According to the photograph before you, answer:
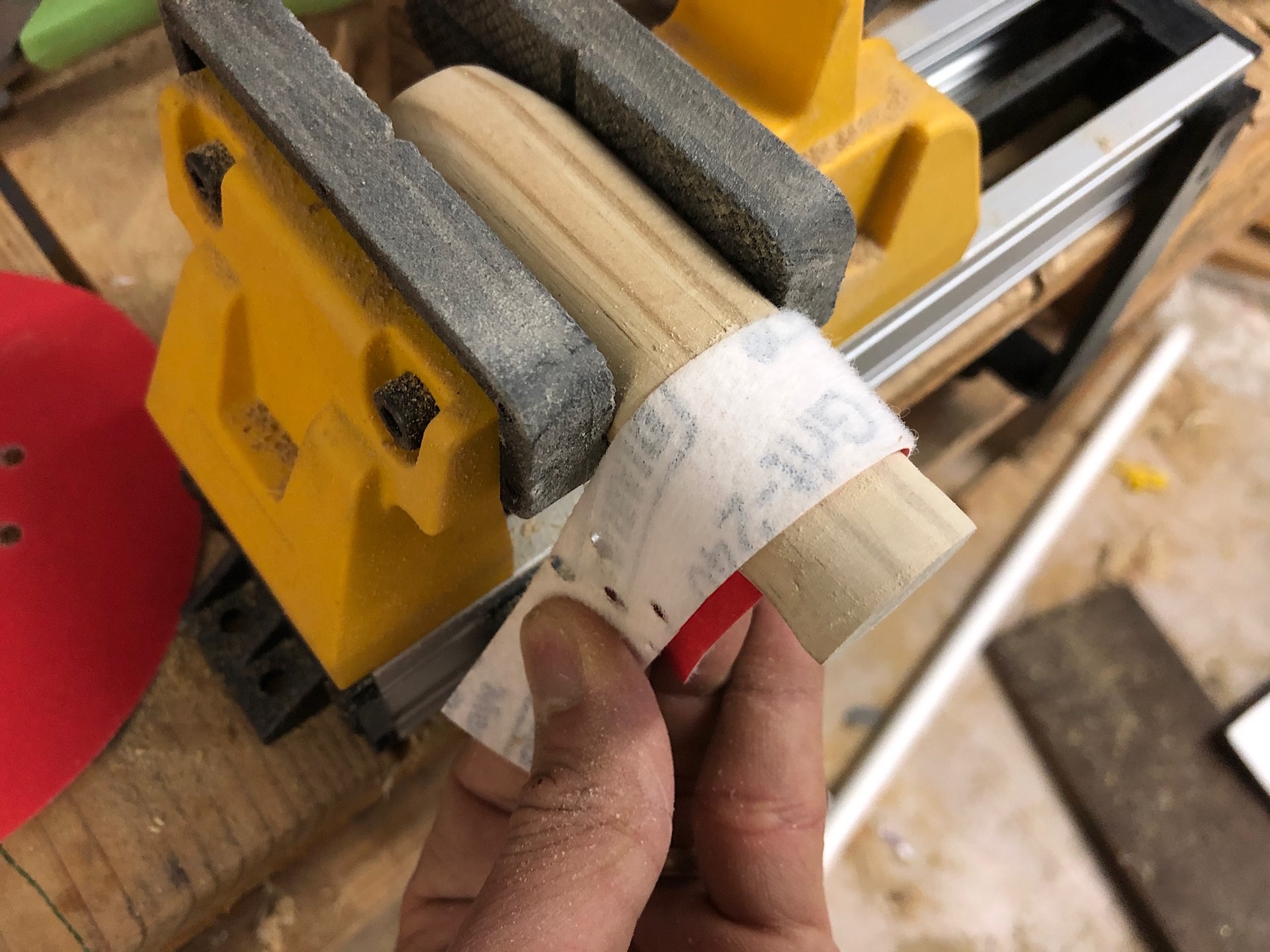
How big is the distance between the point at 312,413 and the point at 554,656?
0.66ft

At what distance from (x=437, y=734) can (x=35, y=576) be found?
335 millimetres

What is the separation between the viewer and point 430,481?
405 mm

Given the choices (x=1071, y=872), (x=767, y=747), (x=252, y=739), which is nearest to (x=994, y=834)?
(x=1071, y=872)

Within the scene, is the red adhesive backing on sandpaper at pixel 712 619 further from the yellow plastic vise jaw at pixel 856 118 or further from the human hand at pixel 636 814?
the yellow plastic vise jaw at pixel 856 118

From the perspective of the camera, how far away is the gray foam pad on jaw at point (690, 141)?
0.43 meters

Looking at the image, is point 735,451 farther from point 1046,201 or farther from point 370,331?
point 1046,201

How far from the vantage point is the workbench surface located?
1.99 feet

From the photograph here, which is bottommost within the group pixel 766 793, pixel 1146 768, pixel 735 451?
pixel 1146 768

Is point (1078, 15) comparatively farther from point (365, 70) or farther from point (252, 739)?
point (252, 739)

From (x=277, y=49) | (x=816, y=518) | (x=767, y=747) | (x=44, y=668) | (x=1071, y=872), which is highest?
(x=277, y=49)

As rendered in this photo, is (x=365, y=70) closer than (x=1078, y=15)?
No

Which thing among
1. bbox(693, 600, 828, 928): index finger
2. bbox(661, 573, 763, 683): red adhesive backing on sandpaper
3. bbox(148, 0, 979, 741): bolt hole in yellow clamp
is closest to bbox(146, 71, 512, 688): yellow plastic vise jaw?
bbox(148, 0, 979, 741): bolt hole in yellow clamp

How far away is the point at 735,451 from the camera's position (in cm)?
39

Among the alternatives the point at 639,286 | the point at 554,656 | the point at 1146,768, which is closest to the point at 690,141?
the point at 639,286
